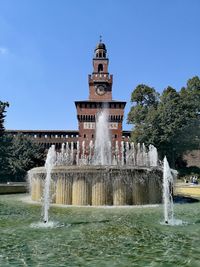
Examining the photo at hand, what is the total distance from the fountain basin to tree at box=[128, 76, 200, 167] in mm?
28248

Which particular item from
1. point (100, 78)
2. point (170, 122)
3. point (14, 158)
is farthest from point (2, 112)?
point (100, 78)

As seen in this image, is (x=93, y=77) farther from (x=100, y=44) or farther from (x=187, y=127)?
(x=187, y=127)

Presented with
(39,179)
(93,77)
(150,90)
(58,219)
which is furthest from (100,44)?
(58,219)

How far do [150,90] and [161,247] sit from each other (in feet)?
142

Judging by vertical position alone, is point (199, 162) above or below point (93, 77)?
below

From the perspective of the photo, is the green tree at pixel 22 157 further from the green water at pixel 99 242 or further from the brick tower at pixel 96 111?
the green water at pixel 99 242

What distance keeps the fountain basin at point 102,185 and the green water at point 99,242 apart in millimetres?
3574

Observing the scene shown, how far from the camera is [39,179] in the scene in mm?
16859

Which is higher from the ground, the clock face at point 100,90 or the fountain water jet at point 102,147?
the clock face at point 100,90

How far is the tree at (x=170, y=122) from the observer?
143 feet

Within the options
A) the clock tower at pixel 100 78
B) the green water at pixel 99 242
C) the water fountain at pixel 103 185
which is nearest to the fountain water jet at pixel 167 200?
the green water at pixel 99 242

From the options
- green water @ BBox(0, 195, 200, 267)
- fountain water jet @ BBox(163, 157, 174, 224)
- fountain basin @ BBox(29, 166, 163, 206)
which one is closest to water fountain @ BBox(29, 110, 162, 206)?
fountain basin @ BBox(29, 166, 163, 206)

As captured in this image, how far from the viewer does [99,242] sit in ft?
23.7

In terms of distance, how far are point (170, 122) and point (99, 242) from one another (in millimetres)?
37941
